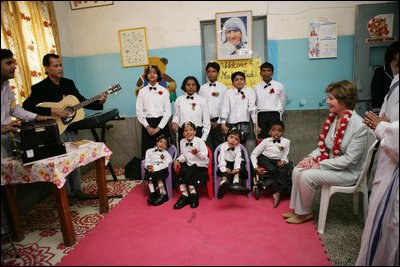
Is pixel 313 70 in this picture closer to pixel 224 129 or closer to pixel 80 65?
pixel 224 129

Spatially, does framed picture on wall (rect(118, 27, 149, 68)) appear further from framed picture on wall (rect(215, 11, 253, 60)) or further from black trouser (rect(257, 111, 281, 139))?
black trouser (rect(257, 111, 281, 139))

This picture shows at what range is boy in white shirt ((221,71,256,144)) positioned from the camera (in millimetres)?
3559

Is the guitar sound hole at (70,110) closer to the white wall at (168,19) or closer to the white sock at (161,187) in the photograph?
Result: the white sock at (161,187)

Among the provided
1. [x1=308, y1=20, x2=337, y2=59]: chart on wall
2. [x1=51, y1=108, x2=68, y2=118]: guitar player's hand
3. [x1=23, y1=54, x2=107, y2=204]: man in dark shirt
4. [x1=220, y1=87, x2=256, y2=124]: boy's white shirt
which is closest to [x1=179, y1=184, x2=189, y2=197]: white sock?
[x1=220, y1=87, x2=256, y2=124]: boy's white shirt

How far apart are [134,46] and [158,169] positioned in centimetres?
243

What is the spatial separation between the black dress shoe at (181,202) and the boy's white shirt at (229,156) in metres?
0.56

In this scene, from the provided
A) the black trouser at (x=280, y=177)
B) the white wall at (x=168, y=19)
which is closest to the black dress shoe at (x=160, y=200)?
the black trouser at (x=280, y=177)

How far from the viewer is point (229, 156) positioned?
10.2 feet

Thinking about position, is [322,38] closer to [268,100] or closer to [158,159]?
[268,100]

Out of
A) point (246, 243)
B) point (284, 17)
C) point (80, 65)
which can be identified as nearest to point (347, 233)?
point (246, 243)

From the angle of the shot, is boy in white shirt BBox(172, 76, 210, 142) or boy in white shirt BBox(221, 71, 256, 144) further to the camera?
boy in white shirt BBox(221, 71, 256, 144)

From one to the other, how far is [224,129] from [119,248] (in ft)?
6.65

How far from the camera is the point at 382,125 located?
1.81 m

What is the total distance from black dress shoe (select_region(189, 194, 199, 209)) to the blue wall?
2041 mm
